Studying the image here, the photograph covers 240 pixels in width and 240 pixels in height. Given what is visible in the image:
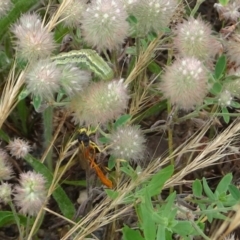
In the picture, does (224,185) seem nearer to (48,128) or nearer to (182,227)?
(182,227)

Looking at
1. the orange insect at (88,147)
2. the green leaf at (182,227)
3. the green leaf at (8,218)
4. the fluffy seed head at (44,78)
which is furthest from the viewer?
the green leaf at (8,218)

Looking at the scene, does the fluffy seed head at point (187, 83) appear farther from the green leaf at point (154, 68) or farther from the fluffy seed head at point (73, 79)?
the green leaf at point (154, 68)

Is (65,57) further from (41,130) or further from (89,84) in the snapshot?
(41,130)

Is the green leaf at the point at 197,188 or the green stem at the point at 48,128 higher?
the green leaf at the point at 197,188

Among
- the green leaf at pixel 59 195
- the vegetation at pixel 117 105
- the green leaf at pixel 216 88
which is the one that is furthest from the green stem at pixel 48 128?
the green leaf at pixel 216 88

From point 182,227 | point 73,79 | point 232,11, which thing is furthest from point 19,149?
point 232,11
